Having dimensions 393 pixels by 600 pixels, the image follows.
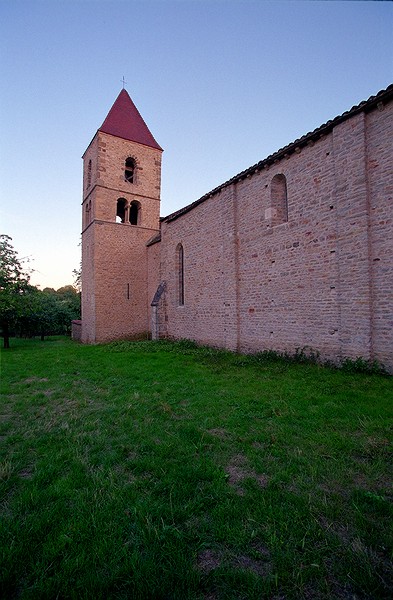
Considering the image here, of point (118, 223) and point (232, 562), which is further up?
point (118, 223)

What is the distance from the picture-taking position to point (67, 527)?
2215mm

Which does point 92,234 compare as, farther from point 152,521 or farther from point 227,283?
point 152,521

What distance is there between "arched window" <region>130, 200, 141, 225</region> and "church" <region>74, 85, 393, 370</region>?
164mm

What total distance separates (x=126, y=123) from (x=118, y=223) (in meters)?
7.20

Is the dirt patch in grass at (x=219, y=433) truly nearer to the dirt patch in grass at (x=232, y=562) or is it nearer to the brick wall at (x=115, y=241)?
the dirt patch in grass at (x=232, y=562)

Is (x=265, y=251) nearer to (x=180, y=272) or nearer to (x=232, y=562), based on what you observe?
(x=180, y=272)

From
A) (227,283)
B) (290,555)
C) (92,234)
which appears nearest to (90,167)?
(92,234)

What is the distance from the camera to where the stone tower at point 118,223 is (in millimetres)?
17406

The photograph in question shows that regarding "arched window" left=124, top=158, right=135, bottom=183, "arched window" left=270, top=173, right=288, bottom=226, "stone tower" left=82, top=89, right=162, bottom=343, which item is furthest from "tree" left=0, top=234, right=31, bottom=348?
"arched window" left=270, top=173, right=288, bottom=226

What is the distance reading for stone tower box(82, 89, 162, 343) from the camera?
17.4 m

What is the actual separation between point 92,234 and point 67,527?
17342 millimetres

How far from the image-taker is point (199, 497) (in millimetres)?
2574

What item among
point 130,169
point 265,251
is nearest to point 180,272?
point 265,251

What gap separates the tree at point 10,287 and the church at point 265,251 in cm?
368
